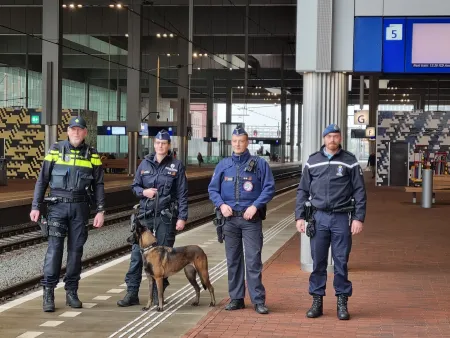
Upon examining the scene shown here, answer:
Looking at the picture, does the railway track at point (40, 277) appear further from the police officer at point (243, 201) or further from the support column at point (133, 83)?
the support column at point (133, 83)

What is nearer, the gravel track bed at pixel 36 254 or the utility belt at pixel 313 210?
the utility belt at pixel 313 210

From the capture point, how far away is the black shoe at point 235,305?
8.27 m

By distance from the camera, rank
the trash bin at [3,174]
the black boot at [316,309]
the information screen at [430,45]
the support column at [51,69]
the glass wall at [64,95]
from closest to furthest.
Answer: the black boot at [316,309] < the information screen at [430,45] < the support column at [51,69] < the trash bin at [3,174] < the glass wall at [64,95]

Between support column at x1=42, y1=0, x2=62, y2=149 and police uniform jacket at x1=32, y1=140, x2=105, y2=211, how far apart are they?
19.9 m

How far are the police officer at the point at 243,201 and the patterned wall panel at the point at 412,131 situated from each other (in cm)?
2840

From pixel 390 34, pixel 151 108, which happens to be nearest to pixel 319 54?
pixel 390 34

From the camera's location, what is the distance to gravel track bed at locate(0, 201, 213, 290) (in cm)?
1224

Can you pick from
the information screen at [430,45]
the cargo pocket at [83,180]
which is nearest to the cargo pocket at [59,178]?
the cargo pocket at [83,180]

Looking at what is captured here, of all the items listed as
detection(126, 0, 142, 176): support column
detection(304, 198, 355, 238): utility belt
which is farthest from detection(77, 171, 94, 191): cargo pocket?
detection(126, 0, 142, 176): support column

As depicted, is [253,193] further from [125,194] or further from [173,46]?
[173,46]

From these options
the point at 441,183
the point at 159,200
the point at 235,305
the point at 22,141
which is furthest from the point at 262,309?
the point at 22,141

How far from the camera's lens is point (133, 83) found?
134ft

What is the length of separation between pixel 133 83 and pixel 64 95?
2812cm

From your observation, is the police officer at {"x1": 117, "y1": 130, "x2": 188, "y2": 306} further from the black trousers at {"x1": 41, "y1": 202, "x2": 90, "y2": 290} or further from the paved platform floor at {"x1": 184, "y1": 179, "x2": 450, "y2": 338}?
the paved platform floor at {"x1": 184, "y1": 179, "x2": 450, "y2": 338}
